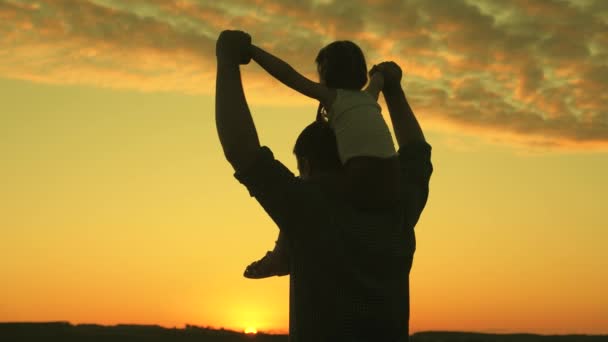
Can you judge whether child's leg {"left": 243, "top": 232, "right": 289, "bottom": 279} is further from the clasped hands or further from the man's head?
the clasped hands

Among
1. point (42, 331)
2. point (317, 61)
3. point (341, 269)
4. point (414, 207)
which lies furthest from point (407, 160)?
point (42, 331)

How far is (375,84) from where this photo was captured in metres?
3.13

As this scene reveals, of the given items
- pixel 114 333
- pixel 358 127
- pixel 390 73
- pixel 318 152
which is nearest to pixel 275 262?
pixel 318 152

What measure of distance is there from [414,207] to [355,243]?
37cm

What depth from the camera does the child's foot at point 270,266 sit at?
108 inches

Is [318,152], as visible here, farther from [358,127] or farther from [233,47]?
[233,47]

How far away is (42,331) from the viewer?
10.2 meters

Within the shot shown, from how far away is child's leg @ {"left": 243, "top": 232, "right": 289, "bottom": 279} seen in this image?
2.70m

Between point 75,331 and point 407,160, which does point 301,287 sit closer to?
point 407,160

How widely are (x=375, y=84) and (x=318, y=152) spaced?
589 millimetres

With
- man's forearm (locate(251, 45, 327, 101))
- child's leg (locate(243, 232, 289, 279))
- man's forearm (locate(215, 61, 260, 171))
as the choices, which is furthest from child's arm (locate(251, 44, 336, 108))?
child's leg (locate(243, 232, 289, 279))

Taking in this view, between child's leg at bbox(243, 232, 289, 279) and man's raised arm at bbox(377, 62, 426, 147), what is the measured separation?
0.76 meters

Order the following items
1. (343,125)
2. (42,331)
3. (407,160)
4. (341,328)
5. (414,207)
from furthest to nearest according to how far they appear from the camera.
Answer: (42,331) → (407,160) → (414,207) → (343,125) → (341,328)

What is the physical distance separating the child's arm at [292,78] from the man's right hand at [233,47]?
7 cm
